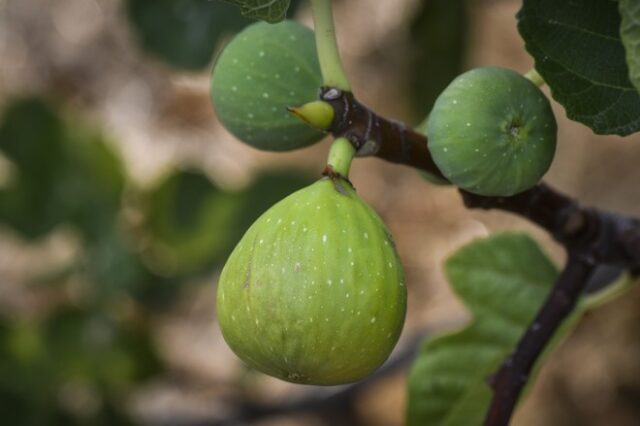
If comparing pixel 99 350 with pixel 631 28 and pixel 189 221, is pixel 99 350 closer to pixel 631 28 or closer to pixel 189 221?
pixel 189 221

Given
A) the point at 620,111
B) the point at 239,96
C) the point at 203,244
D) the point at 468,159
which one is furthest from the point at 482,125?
the point at 203,244

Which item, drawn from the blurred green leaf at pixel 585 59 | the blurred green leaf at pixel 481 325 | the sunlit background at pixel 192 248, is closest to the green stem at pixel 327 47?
the blurred green leaf at pixel 585 59

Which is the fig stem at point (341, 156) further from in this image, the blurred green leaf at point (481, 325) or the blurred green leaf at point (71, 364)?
the blurred green leaf at point (71, 364)

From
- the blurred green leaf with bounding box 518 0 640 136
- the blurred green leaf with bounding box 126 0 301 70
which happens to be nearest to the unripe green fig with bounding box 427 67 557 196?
the blurred green leaf with bounding box 518 0 640 136

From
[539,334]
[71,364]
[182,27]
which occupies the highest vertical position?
[539,334]

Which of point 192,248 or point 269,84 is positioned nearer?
point 269,84

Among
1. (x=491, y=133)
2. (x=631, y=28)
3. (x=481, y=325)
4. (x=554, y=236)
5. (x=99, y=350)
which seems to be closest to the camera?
(x=631, y=28)

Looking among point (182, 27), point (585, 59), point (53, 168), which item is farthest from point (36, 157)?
point (585, 59)
